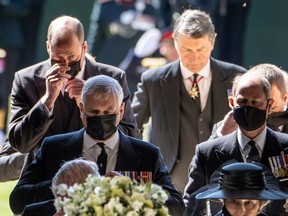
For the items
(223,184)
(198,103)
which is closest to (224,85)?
(198,103)

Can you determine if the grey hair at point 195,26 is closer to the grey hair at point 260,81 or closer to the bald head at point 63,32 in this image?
the bald head at point 63,32

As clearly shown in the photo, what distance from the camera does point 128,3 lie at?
69.5 feet

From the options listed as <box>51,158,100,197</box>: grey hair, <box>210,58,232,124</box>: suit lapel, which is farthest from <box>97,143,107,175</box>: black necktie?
<box>210,58,232,124</box>: suit lapel

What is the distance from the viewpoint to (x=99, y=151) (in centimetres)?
955

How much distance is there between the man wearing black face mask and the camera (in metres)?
9.63

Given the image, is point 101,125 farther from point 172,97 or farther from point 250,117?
point 172,97

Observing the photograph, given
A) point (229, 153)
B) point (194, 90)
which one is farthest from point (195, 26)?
point (229, 153)

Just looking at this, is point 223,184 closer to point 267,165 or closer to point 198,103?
point 267,165

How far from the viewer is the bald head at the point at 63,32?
10.1m

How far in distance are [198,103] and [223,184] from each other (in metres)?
2.37

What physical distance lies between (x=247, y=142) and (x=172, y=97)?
1.85 metres

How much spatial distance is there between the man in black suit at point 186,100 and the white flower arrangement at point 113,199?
10.8 feet

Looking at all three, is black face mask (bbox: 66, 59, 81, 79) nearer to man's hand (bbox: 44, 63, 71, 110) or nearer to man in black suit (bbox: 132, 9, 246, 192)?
man's hand (bbox: 44, 63, 71, 110)

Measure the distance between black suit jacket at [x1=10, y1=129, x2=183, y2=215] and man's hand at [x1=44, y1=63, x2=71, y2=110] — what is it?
0.48m
